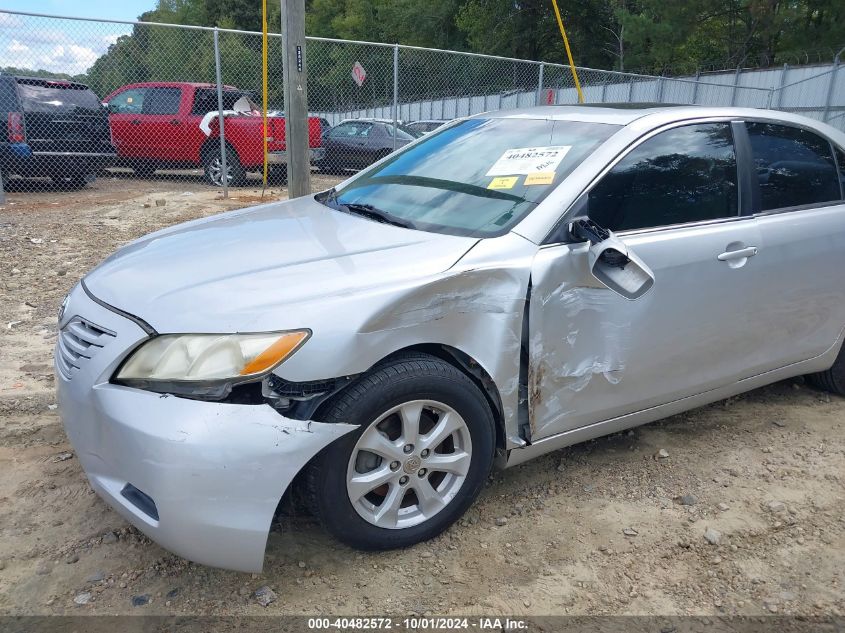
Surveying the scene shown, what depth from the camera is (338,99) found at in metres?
14.2

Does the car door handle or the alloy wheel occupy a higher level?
the car door handle

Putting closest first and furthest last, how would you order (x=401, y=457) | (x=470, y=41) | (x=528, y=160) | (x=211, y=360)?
(x=211, y=360)
(x=401, y=457)
(x=528, y=160)
(x=470, y=41)

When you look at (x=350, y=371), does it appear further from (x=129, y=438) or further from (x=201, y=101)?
(x=201, y=101)

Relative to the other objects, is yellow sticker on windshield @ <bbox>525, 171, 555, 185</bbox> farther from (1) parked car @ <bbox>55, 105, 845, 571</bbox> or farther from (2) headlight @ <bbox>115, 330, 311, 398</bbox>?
(2) headlight @ <bbox>115, 330, 311, 398</bbox>

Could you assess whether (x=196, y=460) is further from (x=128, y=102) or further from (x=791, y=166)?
(x=128, y=102)

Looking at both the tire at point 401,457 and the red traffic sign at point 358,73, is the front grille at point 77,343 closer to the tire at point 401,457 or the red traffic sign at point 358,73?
the tire at point 401,457

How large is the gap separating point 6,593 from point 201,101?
1092 cm

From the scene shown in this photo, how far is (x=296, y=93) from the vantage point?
6.21 metres

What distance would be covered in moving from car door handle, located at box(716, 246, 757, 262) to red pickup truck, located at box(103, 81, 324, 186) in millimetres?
9306

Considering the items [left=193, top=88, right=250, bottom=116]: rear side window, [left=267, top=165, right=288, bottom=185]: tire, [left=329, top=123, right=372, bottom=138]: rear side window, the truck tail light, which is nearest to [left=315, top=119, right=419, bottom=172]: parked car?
[left=329, top=123, right=372, bottom=138]: rear side window

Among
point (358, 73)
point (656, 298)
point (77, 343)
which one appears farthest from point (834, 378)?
point (358, 73)

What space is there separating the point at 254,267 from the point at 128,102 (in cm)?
1117

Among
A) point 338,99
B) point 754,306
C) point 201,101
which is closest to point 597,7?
point 338,99

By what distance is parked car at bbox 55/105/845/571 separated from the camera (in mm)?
2078
